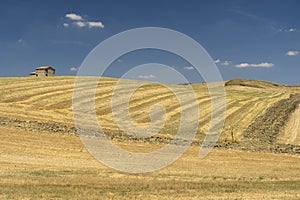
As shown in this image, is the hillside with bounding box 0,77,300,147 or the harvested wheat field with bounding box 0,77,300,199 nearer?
the harvested wheat field with bounding box 0,77,300,199

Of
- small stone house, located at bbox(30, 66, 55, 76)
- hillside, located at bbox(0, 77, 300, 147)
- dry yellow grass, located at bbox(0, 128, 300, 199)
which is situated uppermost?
Result: small stone house, located at bbox(30, 66, 55, 76)

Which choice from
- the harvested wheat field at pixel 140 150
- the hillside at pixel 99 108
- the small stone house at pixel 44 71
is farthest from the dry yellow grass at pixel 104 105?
the small stone house at pixel 44 71

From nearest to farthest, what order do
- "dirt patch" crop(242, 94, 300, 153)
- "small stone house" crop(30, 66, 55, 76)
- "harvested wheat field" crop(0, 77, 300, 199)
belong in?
"harvested wheat field" crop(0, 77, 300, 199)
"dirt patch" crop(242, 94, 300, 153)
"small stone house" crop(30, 66, 55, 76)

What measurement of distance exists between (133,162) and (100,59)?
339 inches

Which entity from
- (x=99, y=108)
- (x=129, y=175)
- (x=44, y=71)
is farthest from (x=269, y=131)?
(x=44, y=71)

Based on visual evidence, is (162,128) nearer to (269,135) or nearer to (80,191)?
(269,135)

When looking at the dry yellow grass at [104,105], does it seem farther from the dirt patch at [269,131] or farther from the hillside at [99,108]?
the dirt patch at [269,131]

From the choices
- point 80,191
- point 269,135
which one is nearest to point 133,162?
point 80,191

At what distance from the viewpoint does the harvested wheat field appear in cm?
2175

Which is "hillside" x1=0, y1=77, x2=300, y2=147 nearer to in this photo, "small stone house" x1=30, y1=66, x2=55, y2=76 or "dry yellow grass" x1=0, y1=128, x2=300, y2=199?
"dry yellow grass" x1=0, y1=128, x2=300, y2=199

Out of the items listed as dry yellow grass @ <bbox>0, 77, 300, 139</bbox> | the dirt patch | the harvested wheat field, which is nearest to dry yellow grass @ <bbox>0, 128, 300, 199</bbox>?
the harvested wheat field

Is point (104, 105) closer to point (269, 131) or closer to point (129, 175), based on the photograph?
point (269, 131)

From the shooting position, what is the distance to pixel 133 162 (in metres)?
32.5

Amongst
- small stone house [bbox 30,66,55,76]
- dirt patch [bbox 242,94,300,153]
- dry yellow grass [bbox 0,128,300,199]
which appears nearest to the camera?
dry yellow grass [bbox 0,128,300,199]
